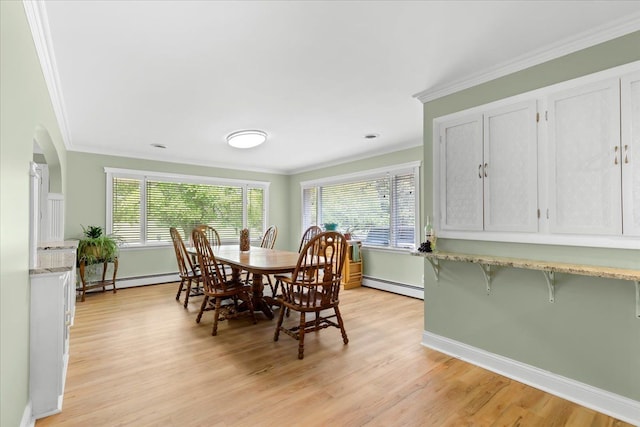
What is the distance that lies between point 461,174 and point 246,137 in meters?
2.54

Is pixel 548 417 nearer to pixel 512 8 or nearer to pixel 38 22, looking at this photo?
pixel 512 8

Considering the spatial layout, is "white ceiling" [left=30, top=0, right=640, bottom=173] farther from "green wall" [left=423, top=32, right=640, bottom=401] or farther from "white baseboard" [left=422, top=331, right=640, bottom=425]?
"white baseboard" [left=422, top=331, right=640, bottom=425]

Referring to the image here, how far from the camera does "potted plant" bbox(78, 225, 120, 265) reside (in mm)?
4484

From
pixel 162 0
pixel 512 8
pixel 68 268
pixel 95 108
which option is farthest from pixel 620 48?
pixel 95 108

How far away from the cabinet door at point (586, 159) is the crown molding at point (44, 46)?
320cm

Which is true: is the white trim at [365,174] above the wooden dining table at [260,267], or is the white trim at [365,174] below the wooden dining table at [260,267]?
above

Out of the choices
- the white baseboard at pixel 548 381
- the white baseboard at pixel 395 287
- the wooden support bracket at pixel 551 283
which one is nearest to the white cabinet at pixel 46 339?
the white baseboard at pixel 548 381

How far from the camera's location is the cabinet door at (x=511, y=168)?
2.26 m

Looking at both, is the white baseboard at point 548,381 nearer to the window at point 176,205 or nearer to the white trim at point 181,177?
the window at point 176,205

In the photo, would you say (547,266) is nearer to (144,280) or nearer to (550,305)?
(550,305)

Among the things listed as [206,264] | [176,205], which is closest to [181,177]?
[176,205]

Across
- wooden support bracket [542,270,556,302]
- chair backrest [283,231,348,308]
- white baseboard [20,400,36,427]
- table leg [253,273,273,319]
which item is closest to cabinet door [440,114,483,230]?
wooden support bracket [542,270,556,302]

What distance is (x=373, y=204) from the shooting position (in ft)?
17.8

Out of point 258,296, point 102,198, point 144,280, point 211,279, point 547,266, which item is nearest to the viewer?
point 547,266
